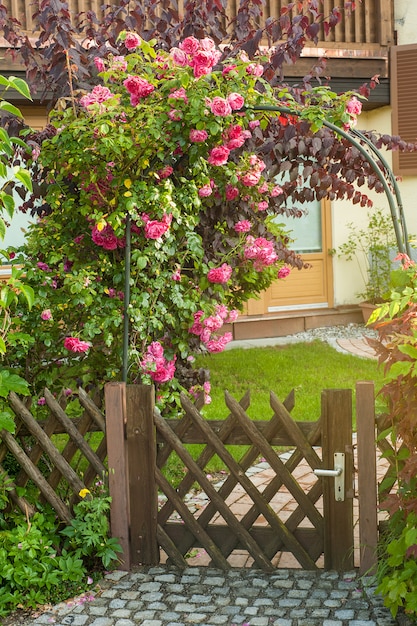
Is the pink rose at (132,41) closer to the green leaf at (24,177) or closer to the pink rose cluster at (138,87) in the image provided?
the pink rose cluster at (138,87)

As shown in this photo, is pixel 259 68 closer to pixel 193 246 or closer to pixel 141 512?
pixel 193 246

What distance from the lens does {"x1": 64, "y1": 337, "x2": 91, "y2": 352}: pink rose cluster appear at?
462 centimetres

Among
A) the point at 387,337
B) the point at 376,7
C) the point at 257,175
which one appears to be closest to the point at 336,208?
the point at 376,7

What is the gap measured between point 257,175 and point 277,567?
2.20 meters

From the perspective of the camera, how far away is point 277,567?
4141 mm

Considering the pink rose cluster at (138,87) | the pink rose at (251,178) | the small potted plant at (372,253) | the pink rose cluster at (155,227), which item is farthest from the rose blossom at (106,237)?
the small potted plant at (372,253)

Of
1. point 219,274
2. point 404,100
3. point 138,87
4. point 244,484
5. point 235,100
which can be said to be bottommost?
point 244,484

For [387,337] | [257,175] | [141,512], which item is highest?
[257,175]

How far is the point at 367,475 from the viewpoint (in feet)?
12.7

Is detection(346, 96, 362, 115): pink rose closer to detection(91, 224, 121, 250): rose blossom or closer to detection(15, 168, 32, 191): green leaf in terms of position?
detection(91, 224, 121, 250): rose blossom

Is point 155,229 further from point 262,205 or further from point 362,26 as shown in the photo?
point 362,26

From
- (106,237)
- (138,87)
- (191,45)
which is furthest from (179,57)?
(106,237)

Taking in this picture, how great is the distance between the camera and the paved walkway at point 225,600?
11.8ft

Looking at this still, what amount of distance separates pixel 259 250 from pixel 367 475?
79.4 inches
